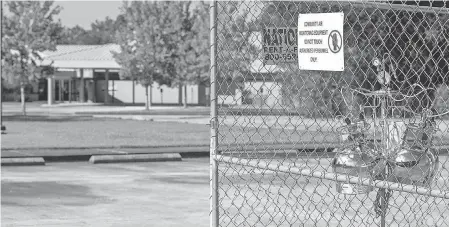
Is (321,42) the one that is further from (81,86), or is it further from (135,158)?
(81,86)

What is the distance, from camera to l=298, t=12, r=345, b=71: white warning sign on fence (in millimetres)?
5039

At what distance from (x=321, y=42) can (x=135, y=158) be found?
13.4 m

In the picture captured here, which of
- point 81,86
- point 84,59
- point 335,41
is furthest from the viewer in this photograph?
point 81,86

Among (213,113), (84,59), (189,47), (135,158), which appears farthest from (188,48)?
(213,113)

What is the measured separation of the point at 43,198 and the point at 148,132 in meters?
15.7

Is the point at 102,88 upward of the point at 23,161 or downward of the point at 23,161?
downward

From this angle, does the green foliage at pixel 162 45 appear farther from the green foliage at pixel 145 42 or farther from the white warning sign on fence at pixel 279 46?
the white warning sign on fence at pixel 279 46

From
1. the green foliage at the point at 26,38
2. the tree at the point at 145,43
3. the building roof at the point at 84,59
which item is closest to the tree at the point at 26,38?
the green foliage at the point at 26,38

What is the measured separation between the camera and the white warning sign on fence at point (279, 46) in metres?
5.29

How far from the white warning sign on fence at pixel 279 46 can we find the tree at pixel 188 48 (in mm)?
46609

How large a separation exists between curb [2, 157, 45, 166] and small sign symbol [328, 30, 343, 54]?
12.7 meters

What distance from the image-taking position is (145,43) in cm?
5359

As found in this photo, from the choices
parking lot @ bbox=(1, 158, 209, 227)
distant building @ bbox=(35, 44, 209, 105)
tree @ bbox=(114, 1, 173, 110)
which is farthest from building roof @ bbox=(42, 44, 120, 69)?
parking lot @ bbox=(1, 158, 209, 227)

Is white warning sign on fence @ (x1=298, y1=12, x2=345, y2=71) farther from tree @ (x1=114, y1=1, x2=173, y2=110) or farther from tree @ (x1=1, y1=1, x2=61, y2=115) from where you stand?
tree @ (x1=114, y1=1, x2=173, y2=110)
